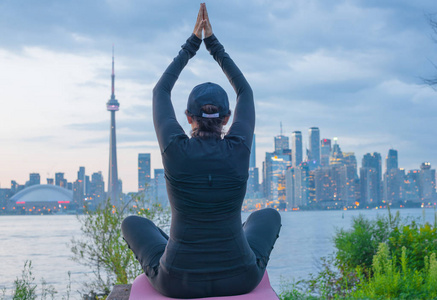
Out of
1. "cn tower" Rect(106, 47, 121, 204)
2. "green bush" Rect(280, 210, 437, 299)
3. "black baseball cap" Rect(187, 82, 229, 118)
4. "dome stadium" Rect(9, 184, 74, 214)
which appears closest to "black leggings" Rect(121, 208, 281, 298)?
"black baseball cap" Rect(187, 82, 229, 118)

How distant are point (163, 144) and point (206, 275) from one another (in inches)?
25.4

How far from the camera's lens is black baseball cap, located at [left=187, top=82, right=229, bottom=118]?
222 centimetres

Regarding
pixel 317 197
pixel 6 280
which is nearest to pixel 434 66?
pixel 6 280

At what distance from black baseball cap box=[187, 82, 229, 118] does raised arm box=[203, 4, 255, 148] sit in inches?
3.7

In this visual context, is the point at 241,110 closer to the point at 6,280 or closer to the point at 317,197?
the point at 6,280

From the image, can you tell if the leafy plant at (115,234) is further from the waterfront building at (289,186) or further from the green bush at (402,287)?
the waterfront building at (289,186)

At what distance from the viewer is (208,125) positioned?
2189 mm

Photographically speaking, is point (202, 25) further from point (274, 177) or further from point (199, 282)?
point (274, 177)

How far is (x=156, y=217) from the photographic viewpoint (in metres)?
7.26

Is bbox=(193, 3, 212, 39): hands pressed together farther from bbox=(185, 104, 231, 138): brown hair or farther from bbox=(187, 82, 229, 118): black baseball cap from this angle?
bbox=(185, 104, 231, 138): brown hair

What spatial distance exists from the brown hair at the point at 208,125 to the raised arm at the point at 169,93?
0.27 ft

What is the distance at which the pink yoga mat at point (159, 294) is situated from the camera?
222 cm

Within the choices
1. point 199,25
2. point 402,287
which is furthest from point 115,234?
point 199,25

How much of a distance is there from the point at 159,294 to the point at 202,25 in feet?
4.99
